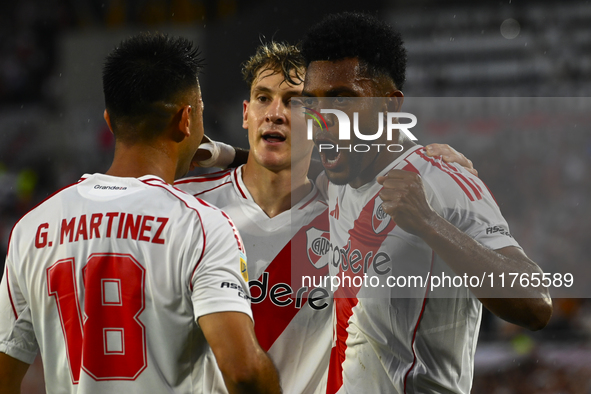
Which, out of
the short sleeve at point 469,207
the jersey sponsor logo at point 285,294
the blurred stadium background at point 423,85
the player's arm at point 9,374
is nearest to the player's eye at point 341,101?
the short sleeve at point 469,207

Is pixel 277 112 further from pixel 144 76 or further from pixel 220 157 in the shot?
pixel 144 76

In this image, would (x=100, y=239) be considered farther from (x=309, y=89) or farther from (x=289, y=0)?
(x=289, y=0)

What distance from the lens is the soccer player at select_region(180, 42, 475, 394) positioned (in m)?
2.97

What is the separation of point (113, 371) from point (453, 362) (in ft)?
4.35

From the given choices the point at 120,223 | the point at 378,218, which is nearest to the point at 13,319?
the point at 120,223

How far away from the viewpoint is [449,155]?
8.26 ft

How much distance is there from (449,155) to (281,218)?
40.5 inches

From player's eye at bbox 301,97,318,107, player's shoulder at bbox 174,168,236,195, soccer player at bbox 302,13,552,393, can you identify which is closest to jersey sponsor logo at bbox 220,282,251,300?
soccer player at bbox 302,13,552,393

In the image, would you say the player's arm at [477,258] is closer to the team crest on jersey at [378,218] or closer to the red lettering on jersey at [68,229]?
the team crest on jersey at [378,218]

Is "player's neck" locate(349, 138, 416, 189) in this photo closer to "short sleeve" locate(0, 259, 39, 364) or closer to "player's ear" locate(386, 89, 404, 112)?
"player's ear" locate(386, 89, 404, 112)

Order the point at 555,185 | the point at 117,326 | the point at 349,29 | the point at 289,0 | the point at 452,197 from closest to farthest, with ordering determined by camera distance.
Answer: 1. the point at 117,326
2. the point at 452,197
3. the point at 349,29
4. the point at 555,185
5. the point at 289,0

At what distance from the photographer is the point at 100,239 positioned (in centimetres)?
203

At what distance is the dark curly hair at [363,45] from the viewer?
2.68m

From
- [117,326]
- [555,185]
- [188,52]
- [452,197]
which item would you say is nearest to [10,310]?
[117,326]
